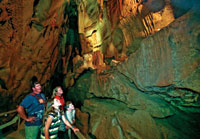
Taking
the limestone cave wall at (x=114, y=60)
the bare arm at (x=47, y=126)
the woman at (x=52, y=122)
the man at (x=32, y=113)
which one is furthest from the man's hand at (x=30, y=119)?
the limestone cave wall at (x=114, y=60)

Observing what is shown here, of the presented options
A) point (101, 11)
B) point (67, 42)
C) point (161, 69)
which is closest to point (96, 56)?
point (101, 11)

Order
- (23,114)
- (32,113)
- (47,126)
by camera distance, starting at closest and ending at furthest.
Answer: (47,126) < (23,114) < (32,113)

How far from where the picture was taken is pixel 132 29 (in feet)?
10.9

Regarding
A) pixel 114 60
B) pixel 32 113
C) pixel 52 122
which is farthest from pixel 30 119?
pixel 114 60

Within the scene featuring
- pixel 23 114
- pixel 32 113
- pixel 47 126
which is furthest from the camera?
pixel 32 113

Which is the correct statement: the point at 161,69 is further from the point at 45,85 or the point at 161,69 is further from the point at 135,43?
the point at 45,85

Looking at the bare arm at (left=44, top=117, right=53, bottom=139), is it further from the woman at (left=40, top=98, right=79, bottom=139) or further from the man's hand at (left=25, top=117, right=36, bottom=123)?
the man's hand at (left=25, top=117, right=36, bottom=123)

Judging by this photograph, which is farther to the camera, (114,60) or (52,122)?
(114,60)

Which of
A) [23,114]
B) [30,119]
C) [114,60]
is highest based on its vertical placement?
[114,60]

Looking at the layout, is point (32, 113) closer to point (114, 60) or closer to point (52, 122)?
point (52, 122)

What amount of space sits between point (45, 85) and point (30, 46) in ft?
7.16

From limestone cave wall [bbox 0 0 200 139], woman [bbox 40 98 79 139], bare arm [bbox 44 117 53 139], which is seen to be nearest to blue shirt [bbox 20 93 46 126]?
woman [bbox 40 98 79 139]

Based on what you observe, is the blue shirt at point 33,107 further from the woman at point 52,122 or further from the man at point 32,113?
the woman at point 52,122

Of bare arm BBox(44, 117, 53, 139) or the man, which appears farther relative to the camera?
the man
